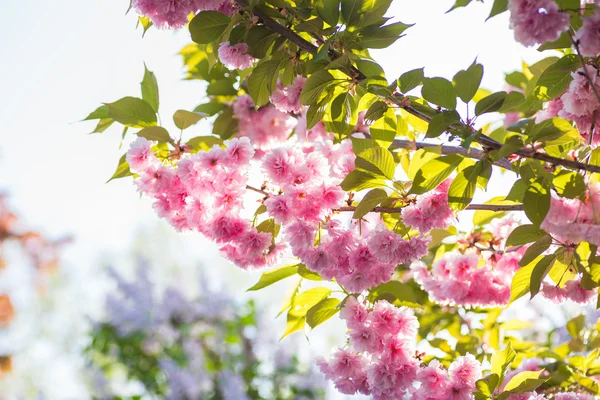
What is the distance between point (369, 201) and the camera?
979mm

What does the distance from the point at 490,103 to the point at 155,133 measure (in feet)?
2.27

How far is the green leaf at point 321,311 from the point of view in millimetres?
1181

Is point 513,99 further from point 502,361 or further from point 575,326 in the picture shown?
point 575,326

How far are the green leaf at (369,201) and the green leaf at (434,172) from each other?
80 mm

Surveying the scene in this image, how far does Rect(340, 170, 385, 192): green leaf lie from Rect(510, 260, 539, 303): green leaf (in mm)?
305

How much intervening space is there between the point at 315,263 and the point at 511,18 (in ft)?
1.79

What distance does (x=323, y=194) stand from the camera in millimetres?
1035

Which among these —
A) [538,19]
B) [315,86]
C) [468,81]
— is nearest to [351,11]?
[315,86]

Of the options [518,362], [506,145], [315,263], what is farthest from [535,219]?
[518,362]

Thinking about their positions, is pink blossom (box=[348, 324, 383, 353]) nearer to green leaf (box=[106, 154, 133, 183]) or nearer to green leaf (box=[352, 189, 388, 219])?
green leaf (box=[352, 189, 388, 219])

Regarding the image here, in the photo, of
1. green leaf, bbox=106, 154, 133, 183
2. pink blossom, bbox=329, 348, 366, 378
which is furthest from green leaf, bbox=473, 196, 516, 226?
green leaf, bbox=106, 154, 133, 183

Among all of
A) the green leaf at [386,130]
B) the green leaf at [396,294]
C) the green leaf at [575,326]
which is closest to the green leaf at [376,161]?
the green leaf at [386,130]

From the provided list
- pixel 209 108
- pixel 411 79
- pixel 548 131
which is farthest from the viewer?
pixel 209 108

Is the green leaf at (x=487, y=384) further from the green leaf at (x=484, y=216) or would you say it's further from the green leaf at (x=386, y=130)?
the green leaf at (x=386, y=130)
